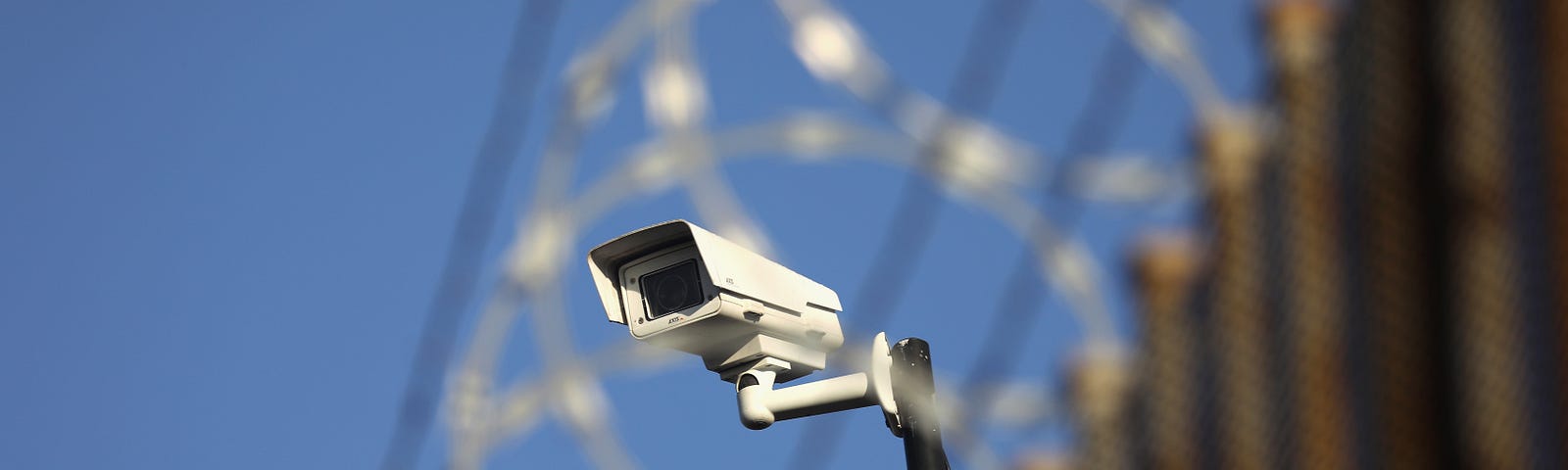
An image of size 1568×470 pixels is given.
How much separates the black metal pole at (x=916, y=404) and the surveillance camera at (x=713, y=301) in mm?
378

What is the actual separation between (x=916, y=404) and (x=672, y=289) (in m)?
0.71

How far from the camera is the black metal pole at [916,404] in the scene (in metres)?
5.31

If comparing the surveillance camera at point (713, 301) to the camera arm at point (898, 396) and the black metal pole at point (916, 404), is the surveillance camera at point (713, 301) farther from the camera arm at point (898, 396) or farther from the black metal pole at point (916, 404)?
the black metal pole at point (916, 404)

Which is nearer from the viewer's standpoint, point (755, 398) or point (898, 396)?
point (898, 396)

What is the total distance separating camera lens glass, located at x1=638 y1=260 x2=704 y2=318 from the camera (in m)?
5.59

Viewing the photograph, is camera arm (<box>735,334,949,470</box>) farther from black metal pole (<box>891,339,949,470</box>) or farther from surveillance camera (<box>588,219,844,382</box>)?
surveillance camera (<box>588,219,844,382</box>)

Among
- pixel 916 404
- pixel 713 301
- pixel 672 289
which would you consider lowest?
pixel 916 404

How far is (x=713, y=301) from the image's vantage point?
217 inches

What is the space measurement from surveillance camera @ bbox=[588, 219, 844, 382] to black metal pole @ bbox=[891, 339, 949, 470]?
378 mm

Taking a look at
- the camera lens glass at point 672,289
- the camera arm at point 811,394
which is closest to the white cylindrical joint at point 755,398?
the camera arm at point 811,394

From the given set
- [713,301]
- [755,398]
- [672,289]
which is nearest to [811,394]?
[755,398]

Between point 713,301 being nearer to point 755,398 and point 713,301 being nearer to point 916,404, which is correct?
point 755,398

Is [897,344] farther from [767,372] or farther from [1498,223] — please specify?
[1498,223]

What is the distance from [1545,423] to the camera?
5.66 metres
